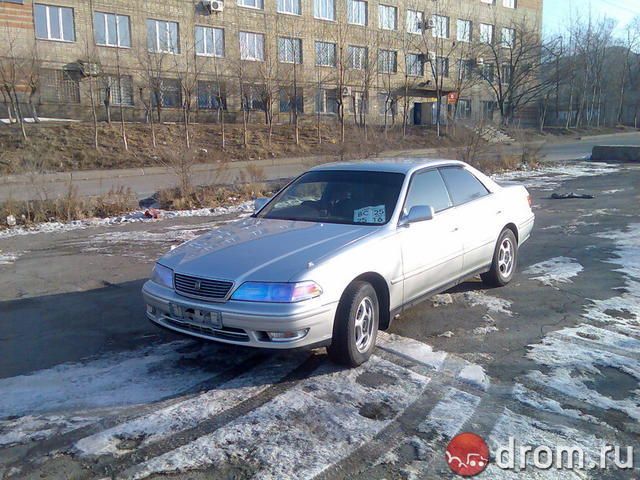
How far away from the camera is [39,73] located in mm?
30594

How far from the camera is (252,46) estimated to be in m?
39.7

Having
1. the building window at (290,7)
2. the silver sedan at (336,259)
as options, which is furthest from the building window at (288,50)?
the silver sedan at (336,259)

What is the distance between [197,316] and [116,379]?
2.55 feet

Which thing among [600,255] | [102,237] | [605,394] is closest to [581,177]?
[600,255]

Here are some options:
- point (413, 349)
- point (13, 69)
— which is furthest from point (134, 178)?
point (413, 349)

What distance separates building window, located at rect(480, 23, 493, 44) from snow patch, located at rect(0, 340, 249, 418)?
171 feet

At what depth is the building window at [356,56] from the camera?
42.2 meters

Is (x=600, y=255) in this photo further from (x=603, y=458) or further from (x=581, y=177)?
(x=581, y=177)

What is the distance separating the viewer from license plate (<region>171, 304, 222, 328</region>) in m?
4.25

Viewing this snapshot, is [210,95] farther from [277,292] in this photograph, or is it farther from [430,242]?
[277,292]

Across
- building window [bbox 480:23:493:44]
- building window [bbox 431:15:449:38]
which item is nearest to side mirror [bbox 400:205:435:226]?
building window [bbox 431:15:449:38]

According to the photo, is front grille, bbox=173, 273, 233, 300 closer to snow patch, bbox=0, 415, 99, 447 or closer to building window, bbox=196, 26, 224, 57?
snow patch, bbox=0, 415, 99, 447

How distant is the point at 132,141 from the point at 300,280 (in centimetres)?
2826

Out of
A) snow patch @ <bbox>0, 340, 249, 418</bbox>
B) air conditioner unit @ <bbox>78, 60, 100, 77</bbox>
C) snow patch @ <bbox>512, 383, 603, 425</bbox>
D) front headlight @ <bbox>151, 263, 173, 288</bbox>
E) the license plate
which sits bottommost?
snow patch @ <bbox>0, 340, 249, 418</bbox>
